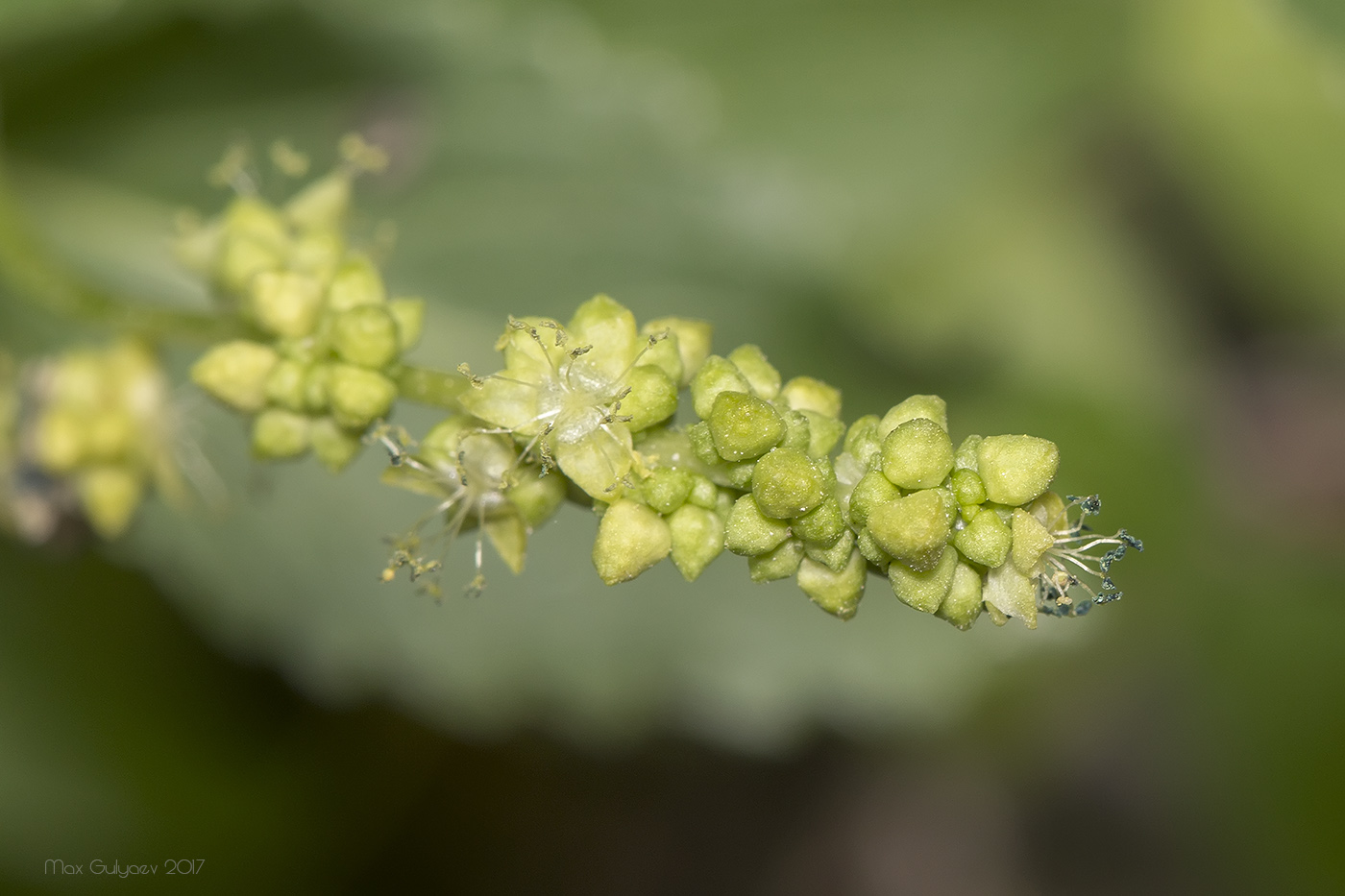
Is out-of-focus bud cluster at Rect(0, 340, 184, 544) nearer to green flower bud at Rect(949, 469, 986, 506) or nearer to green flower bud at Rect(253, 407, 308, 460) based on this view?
green flower bud at Rect(253, 407, 308, 460)

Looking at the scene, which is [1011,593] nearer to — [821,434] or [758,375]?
[821,434]

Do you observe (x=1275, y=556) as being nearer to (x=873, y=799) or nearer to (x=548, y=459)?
(x=873, y=799)

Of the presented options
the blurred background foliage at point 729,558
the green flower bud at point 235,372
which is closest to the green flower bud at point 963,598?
the green flower bud at point 235,372

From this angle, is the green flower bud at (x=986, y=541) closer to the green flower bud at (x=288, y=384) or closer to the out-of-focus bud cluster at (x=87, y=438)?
the green flower bud at (x=288, y=384)

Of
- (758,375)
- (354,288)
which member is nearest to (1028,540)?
(758,375)

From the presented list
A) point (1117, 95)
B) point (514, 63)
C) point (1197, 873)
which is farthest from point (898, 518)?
point (1117, 95)

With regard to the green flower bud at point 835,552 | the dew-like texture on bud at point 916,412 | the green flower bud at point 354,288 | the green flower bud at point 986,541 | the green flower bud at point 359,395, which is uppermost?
the green flower bud at point 354,288

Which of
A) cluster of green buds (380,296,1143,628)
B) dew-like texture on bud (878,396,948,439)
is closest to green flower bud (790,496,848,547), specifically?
cluster of green buds (380,296,1143,628)
